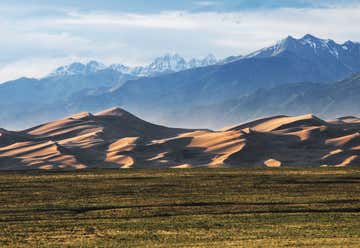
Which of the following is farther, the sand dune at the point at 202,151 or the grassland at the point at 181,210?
the sand dune at the point at 202,151

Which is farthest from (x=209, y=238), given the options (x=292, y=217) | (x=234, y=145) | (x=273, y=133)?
(x=273, y=133)

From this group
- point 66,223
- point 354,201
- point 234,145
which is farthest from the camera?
point 234,145

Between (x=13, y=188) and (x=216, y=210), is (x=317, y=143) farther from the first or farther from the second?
(x=216, y=210)

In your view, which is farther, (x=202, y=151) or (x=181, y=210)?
(x=202, y=151)

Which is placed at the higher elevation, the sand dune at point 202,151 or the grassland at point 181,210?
the grassland at point 181,210

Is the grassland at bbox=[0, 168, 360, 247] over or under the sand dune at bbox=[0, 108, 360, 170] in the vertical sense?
over

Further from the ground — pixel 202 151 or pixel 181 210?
pixel 181 210

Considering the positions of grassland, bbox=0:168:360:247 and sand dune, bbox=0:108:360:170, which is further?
sand dune, bbox=0:108:360:170

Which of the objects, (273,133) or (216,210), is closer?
(216,210)
